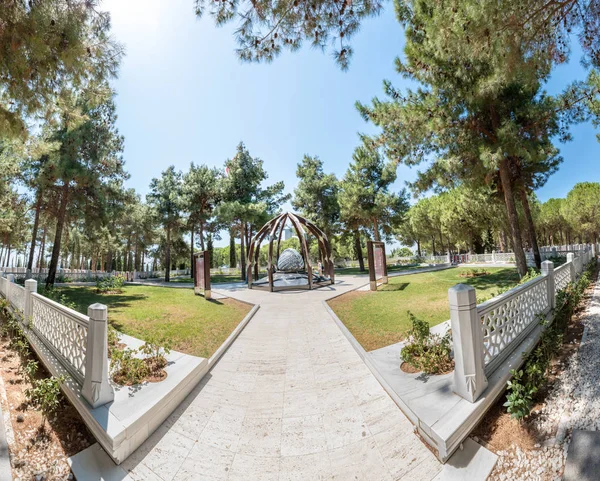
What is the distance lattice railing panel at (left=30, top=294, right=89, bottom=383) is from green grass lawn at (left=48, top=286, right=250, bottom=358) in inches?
44.5

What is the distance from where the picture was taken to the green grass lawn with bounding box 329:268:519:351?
6.41 meters

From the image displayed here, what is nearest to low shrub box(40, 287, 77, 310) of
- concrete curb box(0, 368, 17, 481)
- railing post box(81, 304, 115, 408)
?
concrete curb box(0, 368, 17, 481)

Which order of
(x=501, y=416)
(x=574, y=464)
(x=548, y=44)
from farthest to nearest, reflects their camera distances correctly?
(x=548, y=44), (x=501, y=416), (x=574, y=464)

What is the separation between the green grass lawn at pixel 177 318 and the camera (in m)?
6.29

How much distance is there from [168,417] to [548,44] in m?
8.91

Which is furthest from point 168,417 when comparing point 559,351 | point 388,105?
point 388,105

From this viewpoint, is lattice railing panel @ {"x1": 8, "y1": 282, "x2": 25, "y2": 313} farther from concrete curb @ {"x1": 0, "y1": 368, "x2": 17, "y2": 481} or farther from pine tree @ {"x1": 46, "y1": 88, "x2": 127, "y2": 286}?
pine tree @ {"x1": 46, "y1": 88, "x2": 127, "y2": 286}

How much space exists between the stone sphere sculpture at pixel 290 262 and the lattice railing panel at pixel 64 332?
14.8 metres

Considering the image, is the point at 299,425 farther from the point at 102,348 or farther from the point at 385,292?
the point at 385,292

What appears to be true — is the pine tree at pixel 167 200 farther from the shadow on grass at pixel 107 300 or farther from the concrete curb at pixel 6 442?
A: the concrete curb at pixel 6 442

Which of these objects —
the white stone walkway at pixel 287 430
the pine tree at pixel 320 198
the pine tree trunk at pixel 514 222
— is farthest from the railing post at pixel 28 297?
the pine tree at pixel 320 198

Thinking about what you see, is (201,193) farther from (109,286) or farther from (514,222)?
(514,222)

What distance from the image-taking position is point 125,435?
2.88m

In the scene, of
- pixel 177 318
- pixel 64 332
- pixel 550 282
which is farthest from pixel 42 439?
pixel 550 282
